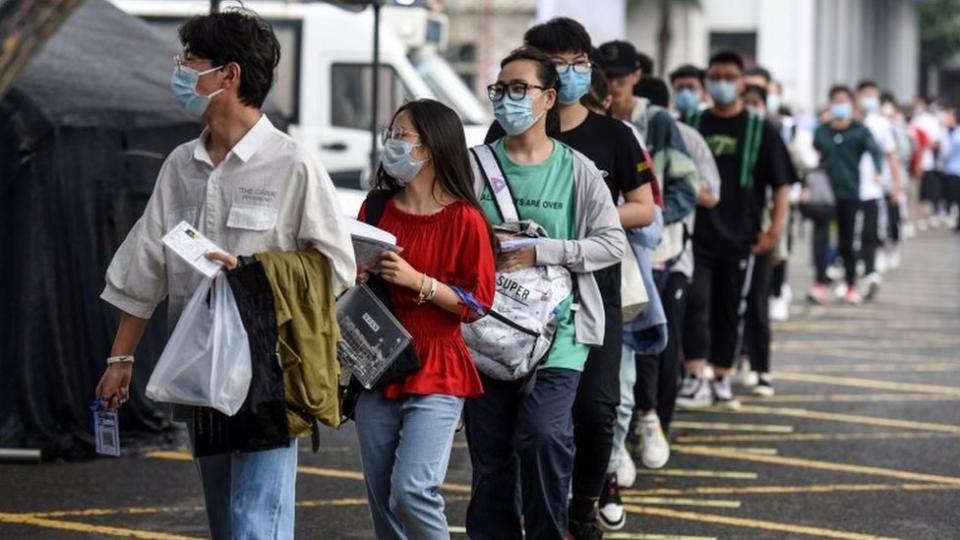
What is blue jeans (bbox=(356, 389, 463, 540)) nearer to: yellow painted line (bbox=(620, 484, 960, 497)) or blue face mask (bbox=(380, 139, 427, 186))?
blue face mask (bbox=(380, 139, 427, 186))

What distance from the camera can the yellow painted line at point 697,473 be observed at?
369 inches

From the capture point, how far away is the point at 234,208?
532 centimetres

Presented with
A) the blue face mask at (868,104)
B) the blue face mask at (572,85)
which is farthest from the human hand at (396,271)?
the blue face mask at (868,104)

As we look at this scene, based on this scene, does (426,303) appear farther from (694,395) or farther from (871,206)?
(871,206)

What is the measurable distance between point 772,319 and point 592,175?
35.6ft

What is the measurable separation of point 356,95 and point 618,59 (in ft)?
36.7

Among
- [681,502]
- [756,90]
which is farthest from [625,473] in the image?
[756,90]

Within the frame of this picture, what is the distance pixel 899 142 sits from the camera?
94.2ft

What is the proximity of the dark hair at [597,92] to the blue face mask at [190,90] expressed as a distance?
7.89 feet

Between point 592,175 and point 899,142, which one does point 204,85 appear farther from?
point 899,142

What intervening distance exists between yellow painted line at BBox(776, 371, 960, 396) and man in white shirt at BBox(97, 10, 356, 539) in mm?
7868

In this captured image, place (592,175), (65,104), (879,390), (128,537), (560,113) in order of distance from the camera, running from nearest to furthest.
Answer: (592,175), (560,113), (128,537), (65,104), (879,390)

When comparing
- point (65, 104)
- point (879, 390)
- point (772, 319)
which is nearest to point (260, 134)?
point (65, 104)

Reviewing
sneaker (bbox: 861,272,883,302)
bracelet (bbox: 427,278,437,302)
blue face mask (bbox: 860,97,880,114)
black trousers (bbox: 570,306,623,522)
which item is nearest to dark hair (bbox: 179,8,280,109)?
bracelet (bbox: 427,278,437,302)
